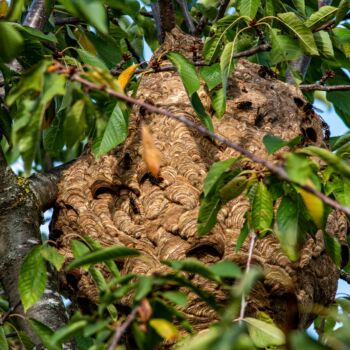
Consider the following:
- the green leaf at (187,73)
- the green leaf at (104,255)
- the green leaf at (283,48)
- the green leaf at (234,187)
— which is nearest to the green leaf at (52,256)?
the green leaf at (104,255)

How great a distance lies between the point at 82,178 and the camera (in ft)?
12.1

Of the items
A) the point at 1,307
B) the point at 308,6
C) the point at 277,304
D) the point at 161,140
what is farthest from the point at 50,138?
the point at 308,6

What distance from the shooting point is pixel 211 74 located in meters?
3.42

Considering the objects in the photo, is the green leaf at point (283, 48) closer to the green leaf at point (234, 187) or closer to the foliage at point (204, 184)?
the foliage at point (204, 184)

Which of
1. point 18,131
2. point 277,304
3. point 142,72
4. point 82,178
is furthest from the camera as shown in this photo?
point 82,178

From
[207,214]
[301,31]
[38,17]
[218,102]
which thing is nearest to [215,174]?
[207,214]

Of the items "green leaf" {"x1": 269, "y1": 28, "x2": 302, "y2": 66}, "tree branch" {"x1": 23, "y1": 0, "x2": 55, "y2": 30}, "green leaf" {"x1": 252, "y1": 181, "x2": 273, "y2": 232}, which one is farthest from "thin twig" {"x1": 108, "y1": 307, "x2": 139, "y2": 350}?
"tree branch" {"x1": 23, "y1": 0, "x2": 55, "y2": 30}

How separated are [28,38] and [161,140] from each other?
80 centimetres

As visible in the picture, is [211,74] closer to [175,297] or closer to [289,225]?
[289,225]

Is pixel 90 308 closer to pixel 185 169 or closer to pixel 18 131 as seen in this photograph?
pixel 185 169

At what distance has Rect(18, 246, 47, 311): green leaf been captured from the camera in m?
2.37

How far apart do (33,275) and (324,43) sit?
1636 millimetres

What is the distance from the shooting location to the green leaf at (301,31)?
10.4 feet

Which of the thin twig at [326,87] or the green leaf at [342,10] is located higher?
the green leaf at [342,10]
